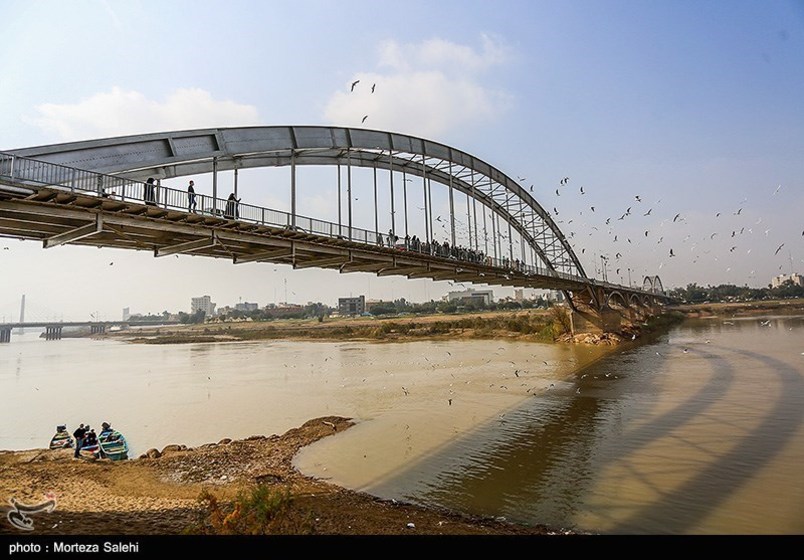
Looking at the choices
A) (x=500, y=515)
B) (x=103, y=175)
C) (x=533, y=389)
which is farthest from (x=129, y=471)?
(x=533, y=389)

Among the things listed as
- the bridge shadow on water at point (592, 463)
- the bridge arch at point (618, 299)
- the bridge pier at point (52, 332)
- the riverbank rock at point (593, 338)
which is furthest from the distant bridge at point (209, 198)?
the bridge pier at point (52, 332)

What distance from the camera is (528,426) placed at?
1434 cm

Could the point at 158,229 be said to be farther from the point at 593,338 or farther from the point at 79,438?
the point at 593,338

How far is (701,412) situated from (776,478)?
22.0 feet

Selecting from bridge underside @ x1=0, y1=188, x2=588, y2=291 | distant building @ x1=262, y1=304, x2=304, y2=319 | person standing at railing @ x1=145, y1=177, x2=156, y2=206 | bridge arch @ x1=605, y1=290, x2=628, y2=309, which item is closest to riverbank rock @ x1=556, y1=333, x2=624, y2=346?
bridge arch @ x1=605, y1=290, x2=628, y2=309

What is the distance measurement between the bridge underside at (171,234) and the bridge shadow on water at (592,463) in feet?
27.8

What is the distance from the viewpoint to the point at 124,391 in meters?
25.4

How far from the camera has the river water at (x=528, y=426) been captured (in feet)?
27.2

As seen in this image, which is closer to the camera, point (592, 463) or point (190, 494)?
point (190, 494)

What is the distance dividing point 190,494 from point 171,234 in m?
7.16

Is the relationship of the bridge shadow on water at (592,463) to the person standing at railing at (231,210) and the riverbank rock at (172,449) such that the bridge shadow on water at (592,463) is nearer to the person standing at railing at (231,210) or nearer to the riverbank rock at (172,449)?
the riverbank rock at (172,449)

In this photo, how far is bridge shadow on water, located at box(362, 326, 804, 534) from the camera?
26.1 feet

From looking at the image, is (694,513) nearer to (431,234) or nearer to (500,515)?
(500,515)

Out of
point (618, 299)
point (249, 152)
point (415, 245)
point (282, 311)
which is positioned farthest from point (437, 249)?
point (282, 311)
